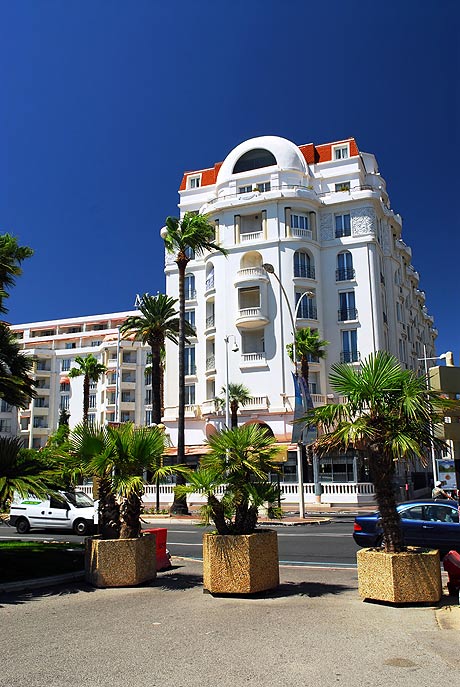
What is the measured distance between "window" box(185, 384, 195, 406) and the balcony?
6.82m

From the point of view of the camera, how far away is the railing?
46594 mm

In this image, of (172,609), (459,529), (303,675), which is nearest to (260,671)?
(303,675)

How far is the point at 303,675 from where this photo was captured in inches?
217

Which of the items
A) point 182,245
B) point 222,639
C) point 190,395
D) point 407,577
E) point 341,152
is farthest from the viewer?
point 341,152

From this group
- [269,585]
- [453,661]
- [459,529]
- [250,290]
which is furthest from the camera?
[250,290]

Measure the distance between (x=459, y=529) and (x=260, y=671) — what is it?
868 cm

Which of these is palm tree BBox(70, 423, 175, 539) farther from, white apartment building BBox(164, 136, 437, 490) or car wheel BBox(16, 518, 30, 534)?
white apartment building BBox(164, 136, 437, 490)

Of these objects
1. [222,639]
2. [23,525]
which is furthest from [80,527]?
[222,639]

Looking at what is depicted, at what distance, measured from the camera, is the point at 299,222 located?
152 feet

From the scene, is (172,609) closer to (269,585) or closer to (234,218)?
(269,585)

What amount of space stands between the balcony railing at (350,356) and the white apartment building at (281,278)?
0.08m

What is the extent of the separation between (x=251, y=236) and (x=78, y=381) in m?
44.2

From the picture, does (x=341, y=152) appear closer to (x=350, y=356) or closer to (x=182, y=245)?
(x=350, y=356)

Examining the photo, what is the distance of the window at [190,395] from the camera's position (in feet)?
155
